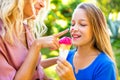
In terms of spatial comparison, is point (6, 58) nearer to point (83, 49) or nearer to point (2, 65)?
point (2, 65)

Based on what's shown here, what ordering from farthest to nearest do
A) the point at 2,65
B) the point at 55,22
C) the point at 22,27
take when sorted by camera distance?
the point at 55,22, the point at 22,27, the point at 2,65

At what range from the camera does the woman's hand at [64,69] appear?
2267 millimetres

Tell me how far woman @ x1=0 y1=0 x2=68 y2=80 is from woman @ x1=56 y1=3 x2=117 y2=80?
30 cm

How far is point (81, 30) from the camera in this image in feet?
8.44

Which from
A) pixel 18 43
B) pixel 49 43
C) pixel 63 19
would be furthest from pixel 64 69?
pixel 63 19

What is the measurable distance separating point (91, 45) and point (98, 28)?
5.7 inches

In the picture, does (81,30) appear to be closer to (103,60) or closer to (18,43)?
(103,60)

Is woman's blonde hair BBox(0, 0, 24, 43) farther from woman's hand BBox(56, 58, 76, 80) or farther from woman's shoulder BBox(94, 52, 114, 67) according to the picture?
woman's shoulder BBox(94, 52, 114, 67)

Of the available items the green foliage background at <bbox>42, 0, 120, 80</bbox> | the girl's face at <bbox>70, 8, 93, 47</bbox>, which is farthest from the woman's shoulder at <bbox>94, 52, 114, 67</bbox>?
the green foliage background at <bbox>42, 0, 120, 80</bbox>

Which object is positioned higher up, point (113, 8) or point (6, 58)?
point (6, 58)

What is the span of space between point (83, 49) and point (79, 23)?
0.23 meters

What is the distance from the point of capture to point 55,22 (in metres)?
9.90

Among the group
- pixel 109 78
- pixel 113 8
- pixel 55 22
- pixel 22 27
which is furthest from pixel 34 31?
pixel 113 8

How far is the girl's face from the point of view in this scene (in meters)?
2.58
